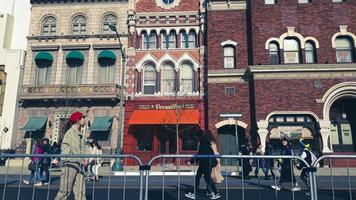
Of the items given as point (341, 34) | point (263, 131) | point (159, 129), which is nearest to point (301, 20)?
point (341, 34)

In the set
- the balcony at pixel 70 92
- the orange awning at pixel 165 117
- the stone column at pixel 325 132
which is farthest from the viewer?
the balcony at pixel 70 92

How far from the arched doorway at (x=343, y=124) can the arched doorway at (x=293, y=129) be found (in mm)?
1374

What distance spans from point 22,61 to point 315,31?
76.0 feet

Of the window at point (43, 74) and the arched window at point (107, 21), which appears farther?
the arched window at point (107, 21)

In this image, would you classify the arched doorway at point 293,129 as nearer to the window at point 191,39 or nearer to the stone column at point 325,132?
the stone column at point 325,132

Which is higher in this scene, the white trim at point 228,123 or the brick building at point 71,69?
the brick building at point 71,69

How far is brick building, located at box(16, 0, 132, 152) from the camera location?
2095 cm

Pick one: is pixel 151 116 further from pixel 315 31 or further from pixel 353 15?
pixel 353 15

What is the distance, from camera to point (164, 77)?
21578 mm

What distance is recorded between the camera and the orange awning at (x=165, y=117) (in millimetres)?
A: 19516

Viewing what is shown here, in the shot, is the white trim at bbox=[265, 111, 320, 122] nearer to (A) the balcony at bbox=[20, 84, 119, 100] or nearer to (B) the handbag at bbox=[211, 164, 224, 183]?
(A) the balcony at bbox=[20, 84, 119, 100]

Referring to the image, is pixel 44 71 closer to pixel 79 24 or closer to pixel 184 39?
pixel 79 24

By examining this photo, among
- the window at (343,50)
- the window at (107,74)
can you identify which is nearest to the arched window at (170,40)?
the window at (107,74)

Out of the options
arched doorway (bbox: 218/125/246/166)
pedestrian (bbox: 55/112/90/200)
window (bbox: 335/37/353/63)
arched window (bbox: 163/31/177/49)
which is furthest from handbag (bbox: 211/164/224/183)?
arched window (bbox: 163/31/177/49)
